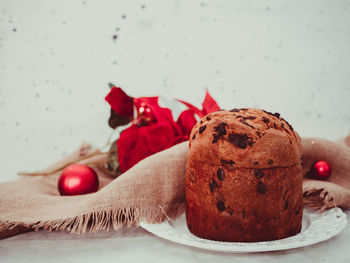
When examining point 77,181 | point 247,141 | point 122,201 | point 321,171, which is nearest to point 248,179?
point 247,141

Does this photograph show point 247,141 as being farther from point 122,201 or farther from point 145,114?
point 145,114

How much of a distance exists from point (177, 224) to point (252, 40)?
3.89 feet

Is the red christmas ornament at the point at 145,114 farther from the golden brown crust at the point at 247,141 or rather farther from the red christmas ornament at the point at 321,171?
the red christmas ornament at the point at 321,171

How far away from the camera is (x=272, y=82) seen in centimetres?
184

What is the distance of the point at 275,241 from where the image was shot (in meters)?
0.80

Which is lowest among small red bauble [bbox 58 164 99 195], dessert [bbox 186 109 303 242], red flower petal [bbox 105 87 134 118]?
small red bauble [bbox 58 164 99 195]

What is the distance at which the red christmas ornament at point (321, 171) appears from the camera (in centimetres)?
118

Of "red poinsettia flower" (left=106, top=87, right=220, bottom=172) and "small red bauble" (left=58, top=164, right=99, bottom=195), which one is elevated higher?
"red poinsettia flower" (left=106, top=87, right=220, bottom=172)

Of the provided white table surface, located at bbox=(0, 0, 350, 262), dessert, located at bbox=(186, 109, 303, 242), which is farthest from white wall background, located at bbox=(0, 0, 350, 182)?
dessert, located at bbox=(186, 109, 303, 242)

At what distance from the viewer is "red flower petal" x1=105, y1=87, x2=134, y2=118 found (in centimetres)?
125

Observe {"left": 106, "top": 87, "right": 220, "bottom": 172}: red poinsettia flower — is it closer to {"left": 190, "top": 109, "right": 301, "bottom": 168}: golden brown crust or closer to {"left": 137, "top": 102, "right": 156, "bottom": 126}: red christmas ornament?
{"left": 137, "top": 102, "right": 156, "bottom": 126}: red christmas ornament

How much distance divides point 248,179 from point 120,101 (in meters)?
0.65

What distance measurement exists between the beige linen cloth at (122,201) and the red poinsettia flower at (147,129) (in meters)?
0.20

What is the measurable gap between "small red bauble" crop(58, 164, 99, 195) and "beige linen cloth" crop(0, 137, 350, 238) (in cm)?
9
